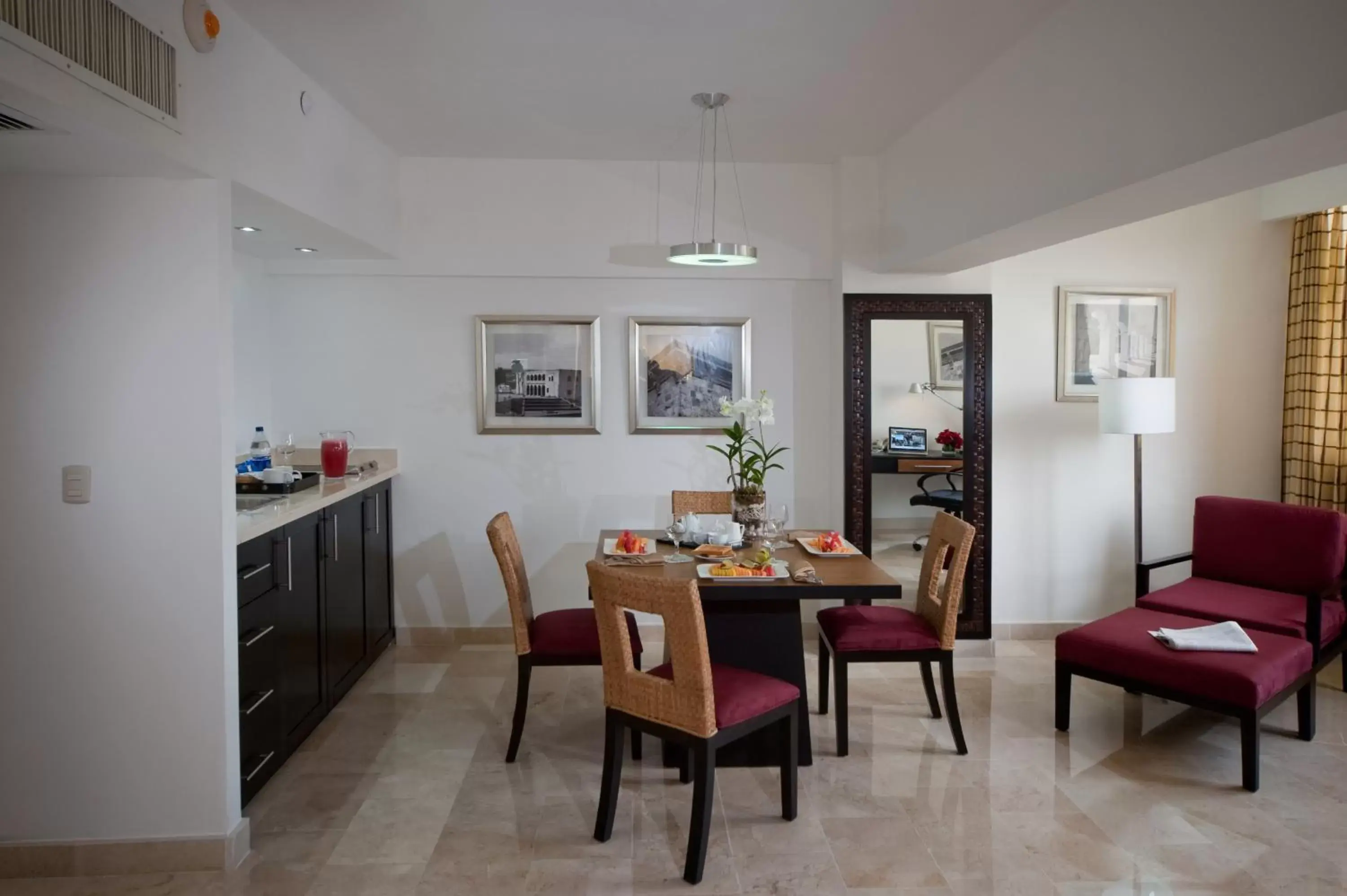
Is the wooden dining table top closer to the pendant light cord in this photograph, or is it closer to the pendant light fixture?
the pendant light fixture

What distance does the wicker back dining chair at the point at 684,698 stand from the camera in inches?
103

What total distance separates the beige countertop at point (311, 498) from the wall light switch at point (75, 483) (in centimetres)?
43

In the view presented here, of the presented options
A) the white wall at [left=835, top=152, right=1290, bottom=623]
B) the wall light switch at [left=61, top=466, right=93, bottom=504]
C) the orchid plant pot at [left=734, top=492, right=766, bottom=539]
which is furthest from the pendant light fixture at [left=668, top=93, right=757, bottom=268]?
the wall light switch at [left=61, top=466, right=93, bottom=504]

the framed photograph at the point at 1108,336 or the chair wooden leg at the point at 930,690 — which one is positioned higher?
the framed photograph at the point at 1108,336

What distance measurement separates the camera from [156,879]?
8.67ft

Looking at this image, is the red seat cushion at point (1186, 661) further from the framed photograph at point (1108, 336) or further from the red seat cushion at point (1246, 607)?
the framed photograph at point (1108, 336)

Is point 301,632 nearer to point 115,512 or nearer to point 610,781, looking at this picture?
point 115,512

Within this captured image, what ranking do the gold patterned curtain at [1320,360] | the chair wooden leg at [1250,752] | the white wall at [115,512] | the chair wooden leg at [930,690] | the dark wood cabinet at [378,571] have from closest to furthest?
the white wall at [115,512] → the chair wooden leg at [1250,752] → the chair wooden leg at [930,690] → the dark wood cabinet at [378,571] → the gold patterned curtain at [1320,360]

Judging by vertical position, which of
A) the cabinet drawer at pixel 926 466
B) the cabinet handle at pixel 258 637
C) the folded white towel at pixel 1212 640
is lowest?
the folded white towel at pixel 1212 640

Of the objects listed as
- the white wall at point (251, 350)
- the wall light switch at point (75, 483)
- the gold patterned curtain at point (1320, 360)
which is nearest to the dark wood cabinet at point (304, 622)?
the wall light switch at point (75, 483)

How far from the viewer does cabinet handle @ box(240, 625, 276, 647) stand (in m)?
2.97

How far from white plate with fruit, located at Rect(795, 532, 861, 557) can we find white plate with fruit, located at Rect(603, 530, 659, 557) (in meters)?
0.63

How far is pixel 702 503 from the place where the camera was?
443cm

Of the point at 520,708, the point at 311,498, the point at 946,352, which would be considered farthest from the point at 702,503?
the point at 311,498
